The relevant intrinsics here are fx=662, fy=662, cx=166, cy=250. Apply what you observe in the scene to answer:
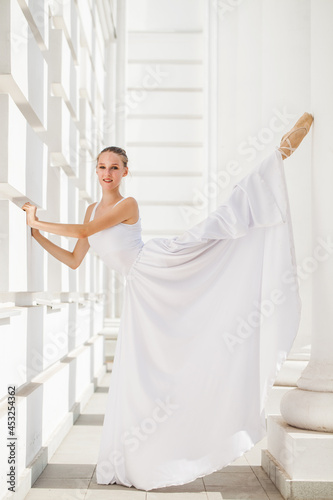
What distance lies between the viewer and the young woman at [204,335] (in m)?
3.58

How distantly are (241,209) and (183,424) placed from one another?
1221 millimetres

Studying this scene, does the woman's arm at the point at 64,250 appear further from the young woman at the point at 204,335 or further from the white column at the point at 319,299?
the white column at the point at 319,299

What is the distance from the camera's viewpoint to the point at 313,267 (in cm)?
385

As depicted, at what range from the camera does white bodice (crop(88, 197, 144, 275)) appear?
153 inches

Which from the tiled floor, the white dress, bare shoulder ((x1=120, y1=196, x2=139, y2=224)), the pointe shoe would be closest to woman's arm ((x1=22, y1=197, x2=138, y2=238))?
bare shoulder ((x1=120, y1=196, x2=139, y2=224))

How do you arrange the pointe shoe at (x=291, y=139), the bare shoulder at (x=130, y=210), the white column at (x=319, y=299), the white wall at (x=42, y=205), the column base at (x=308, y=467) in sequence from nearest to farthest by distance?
the white wall at (x=42, y=205), the column base at (x=308, y=467), the white column at (x=319, y=299), the pointe shoe at (x=291, y=139), the bare shoulder at (x=130, y=210)

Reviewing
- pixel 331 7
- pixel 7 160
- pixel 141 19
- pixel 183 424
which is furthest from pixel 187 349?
pixel 141 19

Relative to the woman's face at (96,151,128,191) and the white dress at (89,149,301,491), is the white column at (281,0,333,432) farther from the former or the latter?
the woman's face at (96,151,128,191)

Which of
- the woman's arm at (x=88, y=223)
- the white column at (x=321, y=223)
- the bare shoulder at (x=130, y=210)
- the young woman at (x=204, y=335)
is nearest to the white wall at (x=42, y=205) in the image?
the woman's arm at (x=88, y=223)

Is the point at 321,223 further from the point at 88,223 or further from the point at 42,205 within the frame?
the point at 42,205

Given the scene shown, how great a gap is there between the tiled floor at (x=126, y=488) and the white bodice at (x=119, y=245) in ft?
4.01

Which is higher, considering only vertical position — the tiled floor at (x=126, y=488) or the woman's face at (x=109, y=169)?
the woman's face at (x=109, y=169)

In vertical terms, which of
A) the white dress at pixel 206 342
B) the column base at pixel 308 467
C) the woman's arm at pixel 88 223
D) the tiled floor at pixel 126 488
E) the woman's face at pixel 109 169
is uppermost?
the woman's face at pixel 109 169

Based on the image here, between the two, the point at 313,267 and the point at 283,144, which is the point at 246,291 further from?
the point at 283,144
